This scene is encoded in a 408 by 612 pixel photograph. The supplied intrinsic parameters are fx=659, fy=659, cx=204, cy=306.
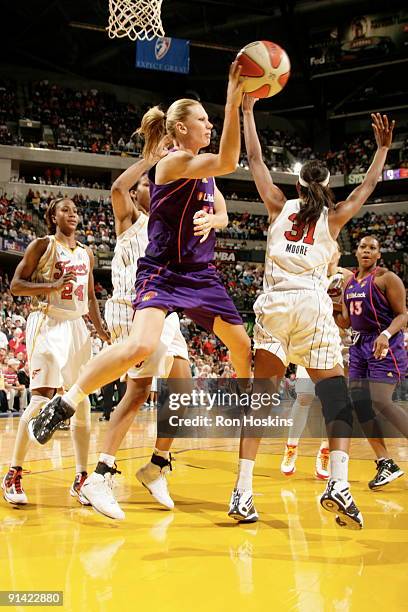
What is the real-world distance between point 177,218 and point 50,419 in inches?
55.5

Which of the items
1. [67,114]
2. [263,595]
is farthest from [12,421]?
[67,114]

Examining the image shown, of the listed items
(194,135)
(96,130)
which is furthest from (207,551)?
(96,130)

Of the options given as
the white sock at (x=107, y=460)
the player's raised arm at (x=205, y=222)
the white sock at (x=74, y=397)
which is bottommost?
the white sock at (x=107, y=460)

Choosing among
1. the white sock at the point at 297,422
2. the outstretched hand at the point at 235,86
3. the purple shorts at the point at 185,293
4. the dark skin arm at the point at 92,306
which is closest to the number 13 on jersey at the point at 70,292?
the dark skin arm at the point at 92,306

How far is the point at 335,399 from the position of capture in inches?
158

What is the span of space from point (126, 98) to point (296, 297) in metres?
32.5

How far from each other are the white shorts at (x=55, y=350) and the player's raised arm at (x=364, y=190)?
2.16 meters

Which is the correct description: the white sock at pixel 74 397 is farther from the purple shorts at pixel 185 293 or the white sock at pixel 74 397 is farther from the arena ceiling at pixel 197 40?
the arena ceiling at pixel 197 40

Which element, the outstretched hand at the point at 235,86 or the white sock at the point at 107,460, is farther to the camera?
the white sock at the point at 107,460

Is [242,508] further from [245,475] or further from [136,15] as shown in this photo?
[136,15]

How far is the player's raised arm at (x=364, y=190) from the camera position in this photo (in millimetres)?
4203

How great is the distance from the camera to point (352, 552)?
3.39m

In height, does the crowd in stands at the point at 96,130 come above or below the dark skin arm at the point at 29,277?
above

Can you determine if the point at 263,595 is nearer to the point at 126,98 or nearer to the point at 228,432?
the point at 228,432
